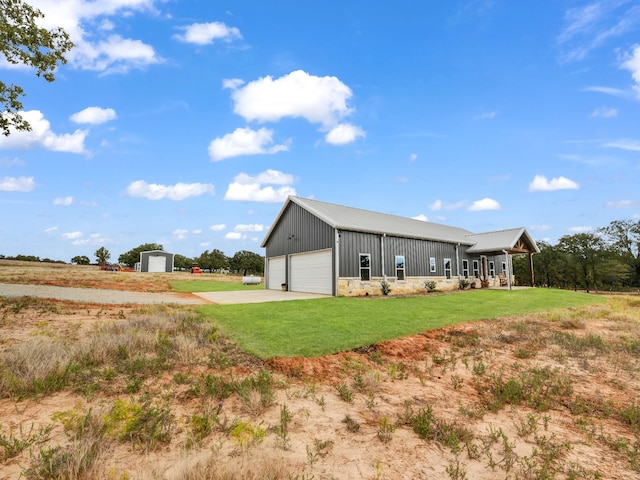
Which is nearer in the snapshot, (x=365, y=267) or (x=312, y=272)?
(x=365, y=267)

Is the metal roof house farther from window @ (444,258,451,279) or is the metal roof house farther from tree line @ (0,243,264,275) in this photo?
tree line @ (0,243,264,275)

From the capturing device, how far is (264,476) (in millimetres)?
2789

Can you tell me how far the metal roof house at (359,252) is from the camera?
782 inches

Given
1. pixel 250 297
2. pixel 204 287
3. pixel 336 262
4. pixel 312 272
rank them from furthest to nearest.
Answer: pixel 204 287, pixel 312 272, pixel 336 262, pixel 250 297

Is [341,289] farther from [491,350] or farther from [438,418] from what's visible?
[438,418]

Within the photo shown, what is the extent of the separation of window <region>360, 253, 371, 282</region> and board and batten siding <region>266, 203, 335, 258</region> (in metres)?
2.39

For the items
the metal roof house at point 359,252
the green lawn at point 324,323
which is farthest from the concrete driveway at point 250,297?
the green lawn at point 324,323

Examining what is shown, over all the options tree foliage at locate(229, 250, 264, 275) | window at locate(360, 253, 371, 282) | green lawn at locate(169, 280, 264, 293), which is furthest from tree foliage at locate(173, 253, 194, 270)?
window at locate(360, 253, 371, 282)

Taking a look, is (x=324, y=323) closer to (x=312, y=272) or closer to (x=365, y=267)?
(x=365, y=267)

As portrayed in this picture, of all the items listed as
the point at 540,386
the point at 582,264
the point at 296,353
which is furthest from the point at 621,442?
the point at 582,264

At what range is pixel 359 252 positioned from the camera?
20.4 m

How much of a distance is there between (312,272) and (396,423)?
1763cm

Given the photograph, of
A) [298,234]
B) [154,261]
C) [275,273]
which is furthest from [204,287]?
[154,261]

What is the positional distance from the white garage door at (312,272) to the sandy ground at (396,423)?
12678 millimetres
